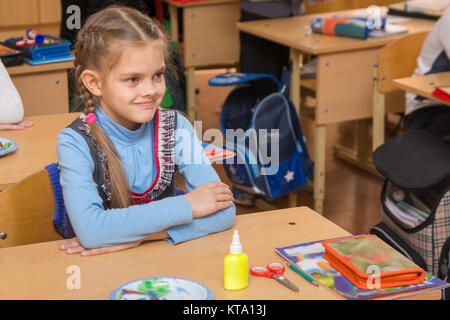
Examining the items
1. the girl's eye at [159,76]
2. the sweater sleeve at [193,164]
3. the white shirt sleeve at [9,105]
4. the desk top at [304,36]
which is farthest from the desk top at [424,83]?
the white shirt sleeve at [9,105]

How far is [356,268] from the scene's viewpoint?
1227 millimetres

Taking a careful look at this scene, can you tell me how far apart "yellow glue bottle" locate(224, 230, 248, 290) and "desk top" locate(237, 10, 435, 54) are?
6.58ft

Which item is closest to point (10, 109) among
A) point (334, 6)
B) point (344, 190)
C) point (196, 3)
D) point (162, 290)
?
point (162, 290)

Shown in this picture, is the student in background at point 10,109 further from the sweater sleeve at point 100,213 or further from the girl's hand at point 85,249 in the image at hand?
the girl's hand at point 85,249

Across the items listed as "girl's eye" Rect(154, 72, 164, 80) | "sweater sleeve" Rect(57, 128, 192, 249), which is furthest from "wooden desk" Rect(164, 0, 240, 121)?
"sweater sleeve" Rect(57, 128, 192, 249)

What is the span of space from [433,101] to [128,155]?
5.24 feet

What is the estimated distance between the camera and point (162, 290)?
120 cm

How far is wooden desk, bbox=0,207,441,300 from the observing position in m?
1.21

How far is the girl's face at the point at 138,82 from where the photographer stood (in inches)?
61.1

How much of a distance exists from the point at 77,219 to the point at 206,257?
11.5 inches

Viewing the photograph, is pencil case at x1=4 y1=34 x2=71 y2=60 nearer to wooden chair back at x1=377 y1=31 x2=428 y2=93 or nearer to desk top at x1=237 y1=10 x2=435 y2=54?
desk top at x1=237 y1=10 x2=435 y2=54

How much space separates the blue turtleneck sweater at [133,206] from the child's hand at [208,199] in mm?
13
